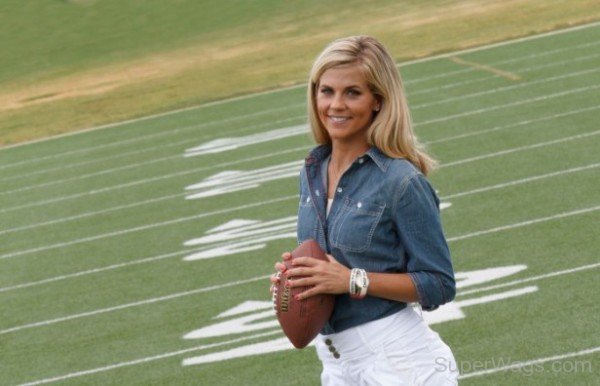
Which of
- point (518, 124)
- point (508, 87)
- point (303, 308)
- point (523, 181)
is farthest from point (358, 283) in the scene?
point (508, 87)

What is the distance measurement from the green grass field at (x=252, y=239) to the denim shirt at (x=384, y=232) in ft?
9.59

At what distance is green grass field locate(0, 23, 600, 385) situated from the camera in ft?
23.5

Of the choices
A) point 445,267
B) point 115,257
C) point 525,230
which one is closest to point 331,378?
point 445,267

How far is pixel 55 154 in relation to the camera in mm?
17781

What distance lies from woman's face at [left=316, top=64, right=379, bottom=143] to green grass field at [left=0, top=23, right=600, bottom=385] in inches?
121

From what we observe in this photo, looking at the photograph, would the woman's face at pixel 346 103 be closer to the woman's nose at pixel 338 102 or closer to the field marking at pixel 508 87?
the woman's nose at pixel 338 102

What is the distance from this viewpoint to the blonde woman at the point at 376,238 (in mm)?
3393

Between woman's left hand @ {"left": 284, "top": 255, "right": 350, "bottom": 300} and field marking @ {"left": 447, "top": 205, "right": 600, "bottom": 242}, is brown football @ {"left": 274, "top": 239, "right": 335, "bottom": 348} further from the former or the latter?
field marking @ {"left": 447, "top": 205, "right": 600, "bottom": 242}

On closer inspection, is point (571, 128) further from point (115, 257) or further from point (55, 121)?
point (55, 121)

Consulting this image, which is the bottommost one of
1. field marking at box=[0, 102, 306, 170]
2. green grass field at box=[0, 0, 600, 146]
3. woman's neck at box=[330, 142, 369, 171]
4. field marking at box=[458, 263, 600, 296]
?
green grass field at box=[0, 0, 600, 146]

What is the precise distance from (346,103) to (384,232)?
15.1 inches

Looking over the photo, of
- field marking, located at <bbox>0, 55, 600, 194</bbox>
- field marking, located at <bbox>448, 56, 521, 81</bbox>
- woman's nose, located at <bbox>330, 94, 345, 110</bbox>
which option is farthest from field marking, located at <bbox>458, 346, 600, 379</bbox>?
field marking, located at <bbox>448, 56, 521, 81</bbox>

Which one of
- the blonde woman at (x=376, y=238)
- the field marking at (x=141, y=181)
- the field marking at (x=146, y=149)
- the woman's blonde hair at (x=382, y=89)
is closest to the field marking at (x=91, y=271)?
the field marking at (x=141, y=181)

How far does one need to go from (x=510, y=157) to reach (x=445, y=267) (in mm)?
8471
